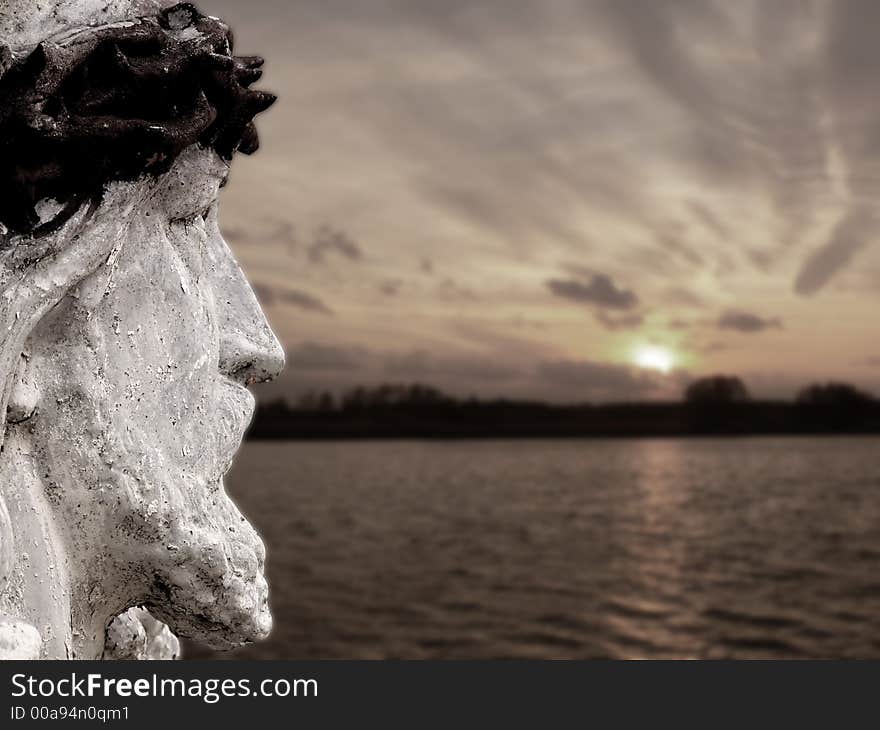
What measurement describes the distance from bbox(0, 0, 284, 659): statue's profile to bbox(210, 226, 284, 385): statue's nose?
0.08m

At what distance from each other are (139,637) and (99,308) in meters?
1.16

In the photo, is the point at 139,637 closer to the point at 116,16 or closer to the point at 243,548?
the point at 243,548

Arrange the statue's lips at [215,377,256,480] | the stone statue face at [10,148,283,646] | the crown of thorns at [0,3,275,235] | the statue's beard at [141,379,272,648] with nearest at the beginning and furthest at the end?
the crown of thorns at [0,3,275,235] → the stone statue face at [10,148,283,646] → the statue's beard at [141,379,272,648] → the statue's lips at [215,377,256,480]

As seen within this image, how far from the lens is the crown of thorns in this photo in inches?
86.4

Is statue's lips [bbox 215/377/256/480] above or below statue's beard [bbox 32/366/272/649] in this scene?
above

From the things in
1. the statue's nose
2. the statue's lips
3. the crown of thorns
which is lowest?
the statue's lips

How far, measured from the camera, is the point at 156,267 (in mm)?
2502

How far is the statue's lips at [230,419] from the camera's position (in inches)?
→ 105

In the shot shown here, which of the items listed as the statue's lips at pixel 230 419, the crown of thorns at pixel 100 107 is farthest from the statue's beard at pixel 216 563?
the crown of thorns at pixel 100 107

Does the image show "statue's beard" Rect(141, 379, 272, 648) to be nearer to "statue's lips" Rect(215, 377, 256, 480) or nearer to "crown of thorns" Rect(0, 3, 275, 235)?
"statue's lips" Rect(215, 377, 256, 480)

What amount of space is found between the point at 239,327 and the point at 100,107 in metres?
0.76

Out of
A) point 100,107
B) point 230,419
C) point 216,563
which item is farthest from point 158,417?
point 100,107

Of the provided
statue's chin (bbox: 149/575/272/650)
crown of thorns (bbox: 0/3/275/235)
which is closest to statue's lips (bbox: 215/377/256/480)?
statue's chin (bbox: 149/575/272/650)

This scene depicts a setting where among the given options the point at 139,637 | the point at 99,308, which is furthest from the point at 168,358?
the point at 139,637
